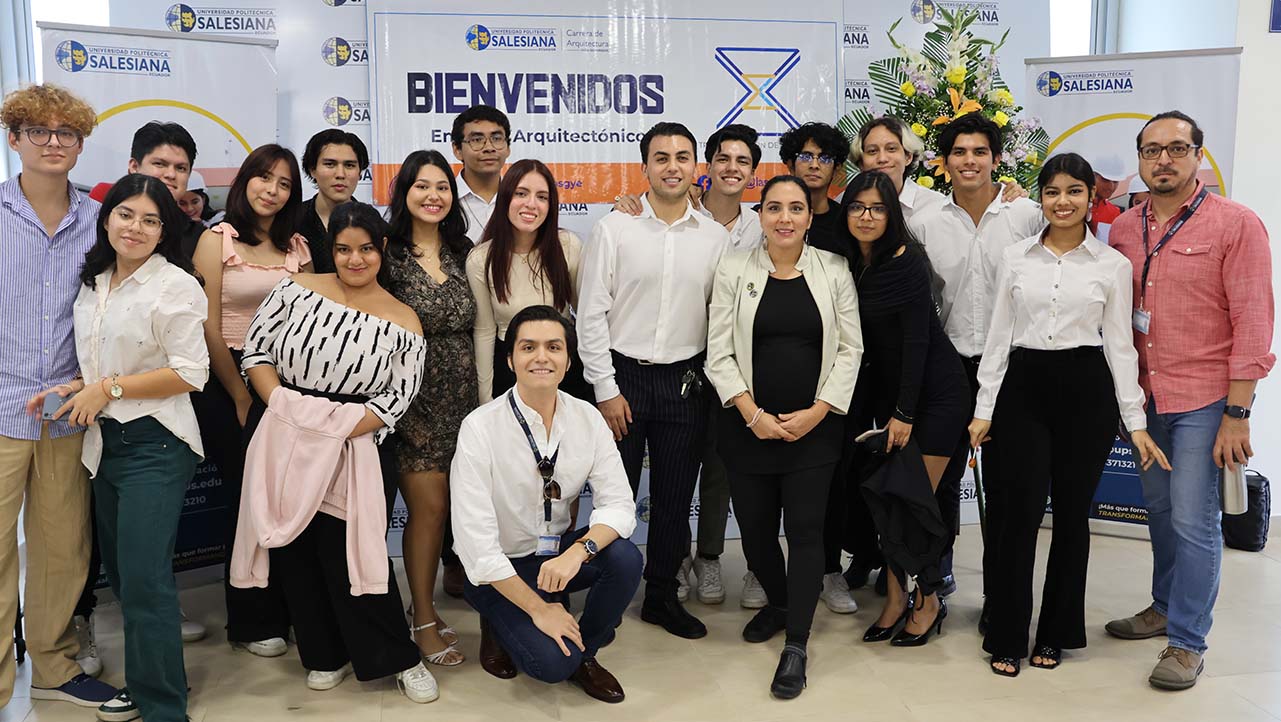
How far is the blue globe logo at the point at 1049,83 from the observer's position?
16.3ft

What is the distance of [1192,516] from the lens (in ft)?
10.4

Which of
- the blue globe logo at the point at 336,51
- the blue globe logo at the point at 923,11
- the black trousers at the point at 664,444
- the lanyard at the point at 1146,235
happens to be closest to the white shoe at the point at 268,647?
the black trousers at the point at 664,444

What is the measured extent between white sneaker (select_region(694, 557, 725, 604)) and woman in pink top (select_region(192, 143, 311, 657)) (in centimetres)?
158

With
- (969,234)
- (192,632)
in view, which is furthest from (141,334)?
(969,234)

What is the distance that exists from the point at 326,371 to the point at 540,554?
86 cm

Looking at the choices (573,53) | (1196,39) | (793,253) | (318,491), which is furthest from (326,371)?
(1196,39)

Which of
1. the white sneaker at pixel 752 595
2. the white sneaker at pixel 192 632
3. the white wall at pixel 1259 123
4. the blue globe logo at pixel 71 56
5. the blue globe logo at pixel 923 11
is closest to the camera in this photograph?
the white sneaker at pixel 192 632

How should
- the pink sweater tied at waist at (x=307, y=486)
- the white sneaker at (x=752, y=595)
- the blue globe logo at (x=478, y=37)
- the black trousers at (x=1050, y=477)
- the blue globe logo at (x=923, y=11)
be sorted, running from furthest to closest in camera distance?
the blue globe logo at (x=923, y=11)
the blue globe logo at (x=478, y=37)
the white sneaker at (x=752, y=595)
the black trousers at (x=1050, y=477)
the pink sweater tied at waist at (x=307, y=486)

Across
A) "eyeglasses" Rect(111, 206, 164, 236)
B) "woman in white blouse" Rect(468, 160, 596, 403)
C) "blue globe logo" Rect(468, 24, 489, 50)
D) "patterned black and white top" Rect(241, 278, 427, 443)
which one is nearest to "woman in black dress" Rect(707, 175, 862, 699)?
"woman in white blouse" Rect(468, 160, 596, 403)

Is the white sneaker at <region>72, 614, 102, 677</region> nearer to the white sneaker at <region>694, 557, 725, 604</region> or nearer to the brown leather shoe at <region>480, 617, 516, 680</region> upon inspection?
the brown leather shoe at <region>480, 617, 516, 680</region>

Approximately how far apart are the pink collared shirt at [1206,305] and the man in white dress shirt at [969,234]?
0.46 m

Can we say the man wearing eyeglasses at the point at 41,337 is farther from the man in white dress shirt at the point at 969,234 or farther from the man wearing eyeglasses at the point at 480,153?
the man in white dress shirt at the point at 969,234

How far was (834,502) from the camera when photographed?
12.0 ft

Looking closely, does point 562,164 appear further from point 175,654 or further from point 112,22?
point 175,654
